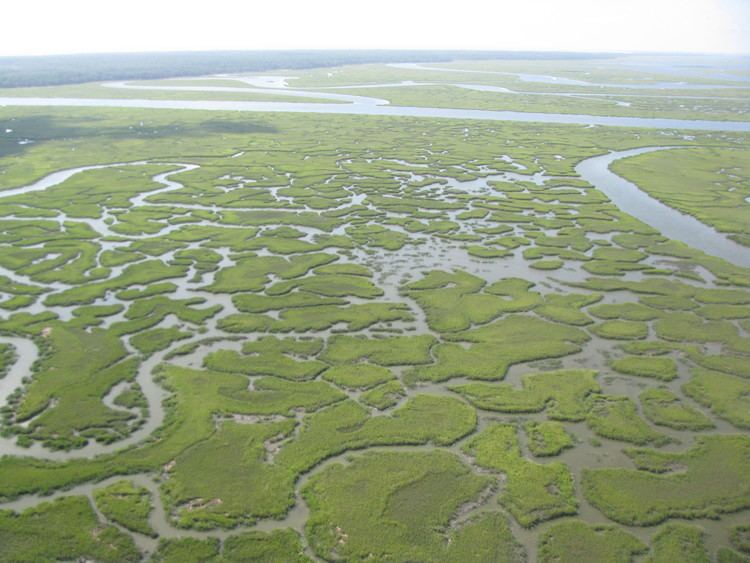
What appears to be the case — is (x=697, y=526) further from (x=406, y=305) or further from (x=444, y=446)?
(x=406, y=305)

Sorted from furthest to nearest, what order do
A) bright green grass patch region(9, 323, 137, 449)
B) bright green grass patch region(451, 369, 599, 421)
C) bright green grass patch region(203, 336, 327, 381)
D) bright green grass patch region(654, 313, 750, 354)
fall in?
1. bright green grass patch region(654, 313, 750, 354)
2. bright green grass patch region(203, 336, 327, 381)
3. bright green grass patch region(451, 369, 599, 421)
4. bright green grass patch region(9, 323, 137, 449)

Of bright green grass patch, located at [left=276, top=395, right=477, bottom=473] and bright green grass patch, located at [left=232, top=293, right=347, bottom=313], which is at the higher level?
bright green grass patch, located at [left=232, top=293, right=347, bottom=313]

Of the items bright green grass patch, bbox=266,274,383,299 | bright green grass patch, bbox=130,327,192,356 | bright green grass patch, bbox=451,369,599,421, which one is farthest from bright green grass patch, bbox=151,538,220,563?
bright green grass patch, bbox=266,274,383,299

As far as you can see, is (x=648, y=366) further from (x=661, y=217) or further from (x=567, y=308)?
(x=661, y=217)

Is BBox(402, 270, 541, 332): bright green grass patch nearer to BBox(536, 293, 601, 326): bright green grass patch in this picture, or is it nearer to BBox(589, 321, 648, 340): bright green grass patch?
BBox(536, 293, 601, 326): bright green grass patch

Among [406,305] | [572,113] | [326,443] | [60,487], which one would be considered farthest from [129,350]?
[572,113]

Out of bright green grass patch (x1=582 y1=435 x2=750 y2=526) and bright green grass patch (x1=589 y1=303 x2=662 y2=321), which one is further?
bright green grass patch (x1=589 y1=303 x2=662 y2=321)
